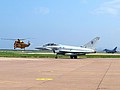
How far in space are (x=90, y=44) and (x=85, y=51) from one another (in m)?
4.53

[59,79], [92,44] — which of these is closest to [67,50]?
[92,44]

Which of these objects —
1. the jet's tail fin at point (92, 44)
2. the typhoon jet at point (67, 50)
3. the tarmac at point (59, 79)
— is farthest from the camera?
the jet's tail fin at point (92, 44)

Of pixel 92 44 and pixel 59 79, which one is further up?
pixel 92 44

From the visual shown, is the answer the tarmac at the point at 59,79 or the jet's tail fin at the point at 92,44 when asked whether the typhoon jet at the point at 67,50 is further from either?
the tarmac at the point at 59,79

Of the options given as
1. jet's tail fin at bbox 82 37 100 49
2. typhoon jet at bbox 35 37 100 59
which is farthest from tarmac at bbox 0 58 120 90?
jet's tail fin at bbox 82 37 100 49

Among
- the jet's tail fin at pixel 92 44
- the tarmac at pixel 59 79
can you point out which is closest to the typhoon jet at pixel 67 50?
the jet's tail fin at pixel 92 44

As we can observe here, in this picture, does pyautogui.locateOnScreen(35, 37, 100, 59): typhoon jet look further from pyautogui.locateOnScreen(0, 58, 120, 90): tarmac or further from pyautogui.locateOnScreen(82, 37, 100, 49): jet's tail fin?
pyautogui.locateOnScreen(0, 58, 120, 90): tarmac

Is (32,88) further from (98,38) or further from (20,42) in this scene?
(20,42)

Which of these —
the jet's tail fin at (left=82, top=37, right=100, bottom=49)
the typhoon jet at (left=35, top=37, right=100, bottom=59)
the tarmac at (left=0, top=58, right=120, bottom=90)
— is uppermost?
the jet's tail fin at (left=82, top=37, right=100, bottom=49)

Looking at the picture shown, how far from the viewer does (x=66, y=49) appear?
7500cm

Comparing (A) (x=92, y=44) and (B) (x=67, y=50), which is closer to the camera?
(B) (x=67, y=50)

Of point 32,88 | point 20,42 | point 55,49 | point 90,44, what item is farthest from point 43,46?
point 32,88

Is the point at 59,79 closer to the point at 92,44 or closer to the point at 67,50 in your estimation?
the point at 67,50

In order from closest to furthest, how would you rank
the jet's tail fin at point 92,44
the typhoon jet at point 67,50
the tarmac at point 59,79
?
the tarmac at point 59,79 < the typhoon jet at point 67,50 < the jet's tail fin at point 92,44
